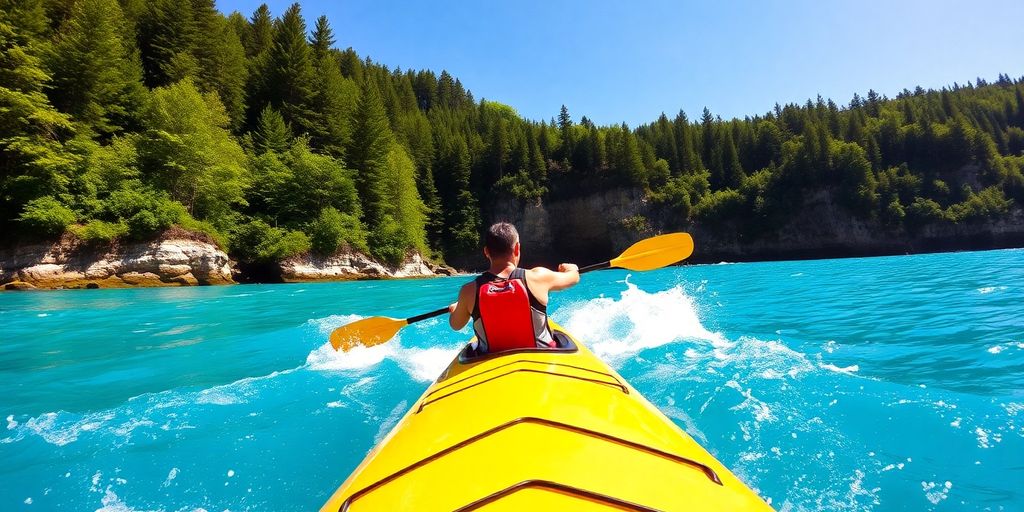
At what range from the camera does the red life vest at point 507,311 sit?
9.46 feet

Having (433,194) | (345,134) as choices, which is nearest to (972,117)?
(433,194)

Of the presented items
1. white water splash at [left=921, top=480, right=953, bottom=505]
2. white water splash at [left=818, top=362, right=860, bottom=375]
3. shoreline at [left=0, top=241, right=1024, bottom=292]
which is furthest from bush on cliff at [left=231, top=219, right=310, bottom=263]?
white water splash at [left=921, top=480, right=953, bottom=505]

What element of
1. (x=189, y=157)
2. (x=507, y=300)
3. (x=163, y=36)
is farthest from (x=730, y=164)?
(x=507, y=300)

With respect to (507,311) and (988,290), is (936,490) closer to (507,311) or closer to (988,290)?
(507,311)

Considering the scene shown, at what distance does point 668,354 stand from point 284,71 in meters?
36.6

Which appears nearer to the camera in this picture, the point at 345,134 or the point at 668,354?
the point at 668,354

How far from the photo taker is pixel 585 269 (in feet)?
16.4

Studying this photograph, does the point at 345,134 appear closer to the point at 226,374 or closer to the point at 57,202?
the point at 57,202

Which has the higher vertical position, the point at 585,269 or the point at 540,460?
the point at 585,269

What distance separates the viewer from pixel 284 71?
108 feet

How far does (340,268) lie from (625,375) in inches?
981

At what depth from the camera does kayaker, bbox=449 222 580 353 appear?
289cm

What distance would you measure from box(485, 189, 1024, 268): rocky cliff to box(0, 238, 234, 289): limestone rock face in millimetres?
29540

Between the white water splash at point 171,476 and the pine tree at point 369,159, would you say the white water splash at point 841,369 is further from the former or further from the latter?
the pine tree at point 369,159
